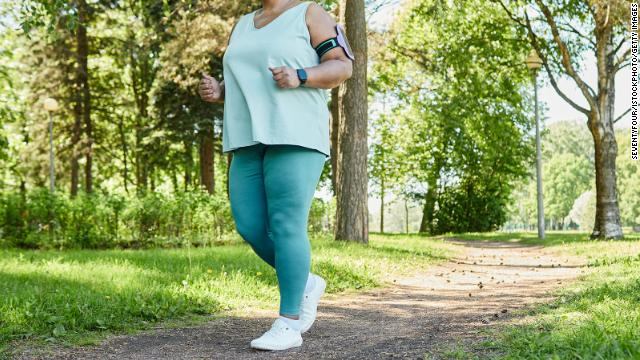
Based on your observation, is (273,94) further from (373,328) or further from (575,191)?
(575,191)

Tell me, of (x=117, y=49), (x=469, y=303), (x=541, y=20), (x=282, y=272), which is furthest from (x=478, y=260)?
(x=117, y=49)

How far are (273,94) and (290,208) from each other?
663mm

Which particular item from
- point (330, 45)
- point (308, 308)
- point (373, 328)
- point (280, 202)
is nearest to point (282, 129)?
point (280, 202)

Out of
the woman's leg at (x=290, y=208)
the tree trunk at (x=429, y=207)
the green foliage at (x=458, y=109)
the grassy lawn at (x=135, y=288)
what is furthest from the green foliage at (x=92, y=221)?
the tree trunk at (x=429, y=207)

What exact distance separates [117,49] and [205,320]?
21693 millimetres

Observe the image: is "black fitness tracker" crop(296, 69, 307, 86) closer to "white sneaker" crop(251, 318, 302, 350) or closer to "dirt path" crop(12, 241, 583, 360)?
"white sneaker" crop(251, 318, 302, 350)

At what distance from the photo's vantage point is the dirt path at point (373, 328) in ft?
11.7

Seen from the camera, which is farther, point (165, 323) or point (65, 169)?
point (65, 169)

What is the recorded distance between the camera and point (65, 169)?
81.6ft

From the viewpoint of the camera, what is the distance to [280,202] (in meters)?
3.64

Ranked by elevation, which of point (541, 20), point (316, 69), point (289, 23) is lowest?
point (316, 69)

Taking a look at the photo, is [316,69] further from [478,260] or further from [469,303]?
[478,260]

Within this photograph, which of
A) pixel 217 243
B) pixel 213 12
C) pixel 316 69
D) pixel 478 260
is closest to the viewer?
pixel 316 69

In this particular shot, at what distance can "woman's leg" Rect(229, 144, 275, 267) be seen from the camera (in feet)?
12.4
